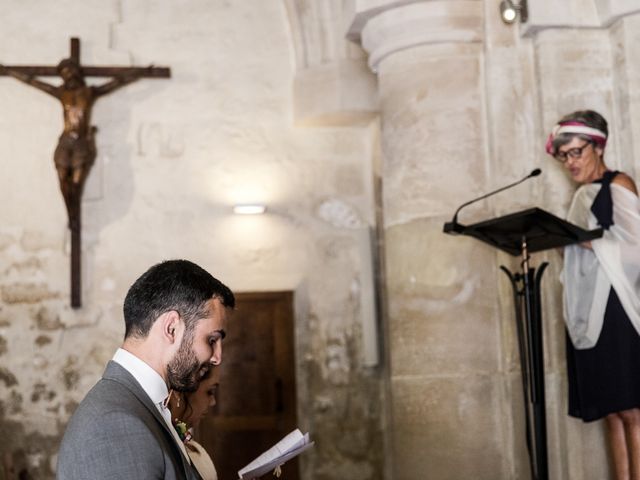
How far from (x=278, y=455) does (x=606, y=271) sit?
8.54ft

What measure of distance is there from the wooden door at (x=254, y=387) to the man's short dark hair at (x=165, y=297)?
15.1ft

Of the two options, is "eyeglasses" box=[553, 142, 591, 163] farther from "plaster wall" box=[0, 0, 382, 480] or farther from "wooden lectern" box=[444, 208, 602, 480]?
"plaster wall" box=[0, 0, 382, 480]

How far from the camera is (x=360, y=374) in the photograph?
7.19 m

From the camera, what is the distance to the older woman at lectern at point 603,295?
4859 millimetres

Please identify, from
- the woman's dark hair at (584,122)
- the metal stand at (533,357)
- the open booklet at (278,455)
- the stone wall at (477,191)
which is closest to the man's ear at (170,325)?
the open booklet at (278,455)

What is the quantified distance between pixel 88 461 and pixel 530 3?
431cm

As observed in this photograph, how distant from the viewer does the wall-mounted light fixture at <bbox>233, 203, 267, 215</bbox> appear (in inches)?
282

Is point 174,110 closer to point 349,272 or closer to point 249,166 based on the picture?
point 249,166

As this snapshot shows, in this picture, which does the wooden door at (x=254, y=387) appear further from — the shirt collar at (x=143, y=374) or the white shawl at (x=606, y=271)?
the shirt collar at (x=143, y=374)

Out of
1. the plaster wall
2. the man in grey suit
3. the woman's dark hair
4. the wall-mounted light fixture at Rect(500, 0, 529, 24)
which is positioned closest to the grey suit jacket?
the man in grey suit

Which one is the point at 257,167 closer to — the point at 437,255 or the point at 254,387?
the point at 254,387

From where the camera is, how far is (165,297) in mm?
2369

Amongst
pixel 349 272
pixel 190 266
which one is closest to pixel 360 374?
pixel 349 272

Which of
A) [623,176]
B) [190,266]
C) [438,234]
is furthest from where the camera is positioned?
[438,234]
